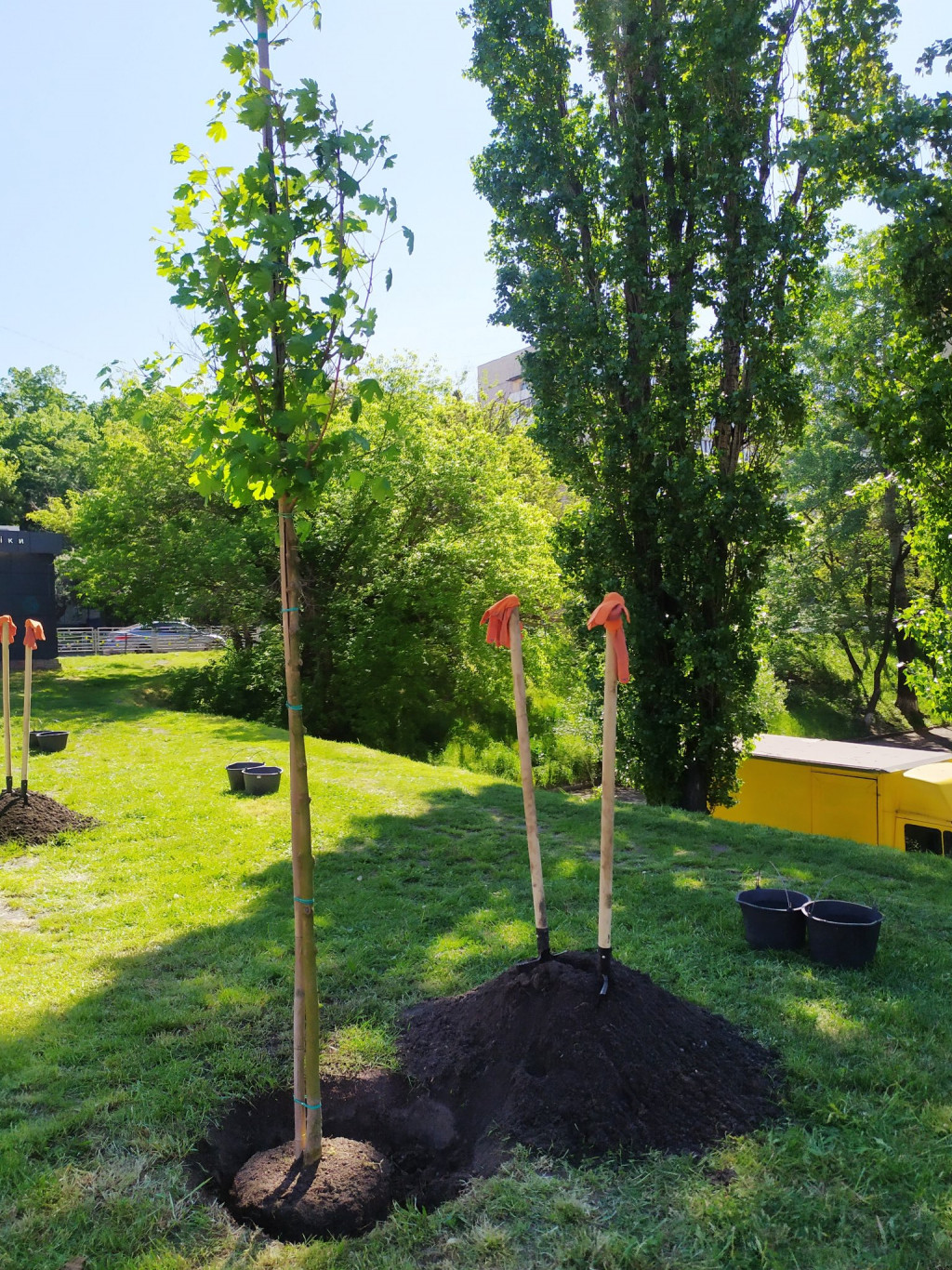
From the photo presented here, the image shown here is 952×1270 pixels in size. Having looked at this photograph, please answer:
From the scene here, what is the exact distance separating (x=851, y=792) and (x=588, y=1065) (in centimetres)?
940

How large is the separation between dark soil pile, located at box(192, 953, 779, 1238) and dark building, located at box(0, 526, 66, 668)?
18.7 meters

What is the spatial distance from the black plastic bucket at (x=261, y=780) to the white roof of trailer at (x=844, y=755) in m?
6.60

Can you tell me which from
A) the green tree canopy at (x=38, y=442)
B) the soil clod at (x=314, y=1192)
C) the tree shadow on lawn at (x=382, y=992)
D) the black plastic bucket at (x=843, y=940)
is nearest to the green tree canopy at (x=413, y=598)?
the tree shadow on lawn at (x=382, y=992)

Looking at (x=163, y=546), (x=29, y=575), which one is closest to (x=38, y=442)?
(x=29, y=575)

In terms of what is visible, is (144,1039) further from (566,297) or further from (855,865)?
(566,297)

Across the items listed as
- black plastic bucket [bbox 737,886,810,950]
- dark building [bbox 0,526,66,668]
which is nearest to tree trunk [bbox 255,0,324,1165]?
black plastic bucket [bbox 737,886,810,950]

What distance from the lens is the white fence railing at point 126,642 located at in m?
32.5

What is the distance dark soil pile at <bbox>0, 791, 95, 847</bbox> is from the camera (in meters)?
7.50

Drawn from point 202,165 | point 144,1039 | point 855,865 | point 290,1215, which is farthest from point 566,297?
point 290,1215

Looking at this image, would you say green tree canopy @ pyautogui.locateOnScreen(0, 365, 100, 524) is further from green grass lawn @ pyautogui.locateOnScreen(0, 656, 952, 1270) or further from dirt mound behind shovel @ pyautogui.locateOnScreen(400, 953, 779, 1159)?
dirt mound behind shovel @ pyautogui.locateOnScreen(400, 953, 779, 1159)

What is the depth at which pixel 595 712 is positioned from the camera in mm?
12055

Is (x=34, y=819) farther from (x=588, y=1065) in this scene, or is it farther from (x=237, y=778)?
(x=588, y=1065)

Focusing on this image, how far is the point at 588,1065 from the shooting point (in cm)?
343

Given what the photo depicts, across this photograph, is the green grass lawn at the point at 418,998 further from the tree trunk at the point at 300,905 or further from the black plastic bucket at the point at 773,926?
the tree trunk at the point at 300,905
